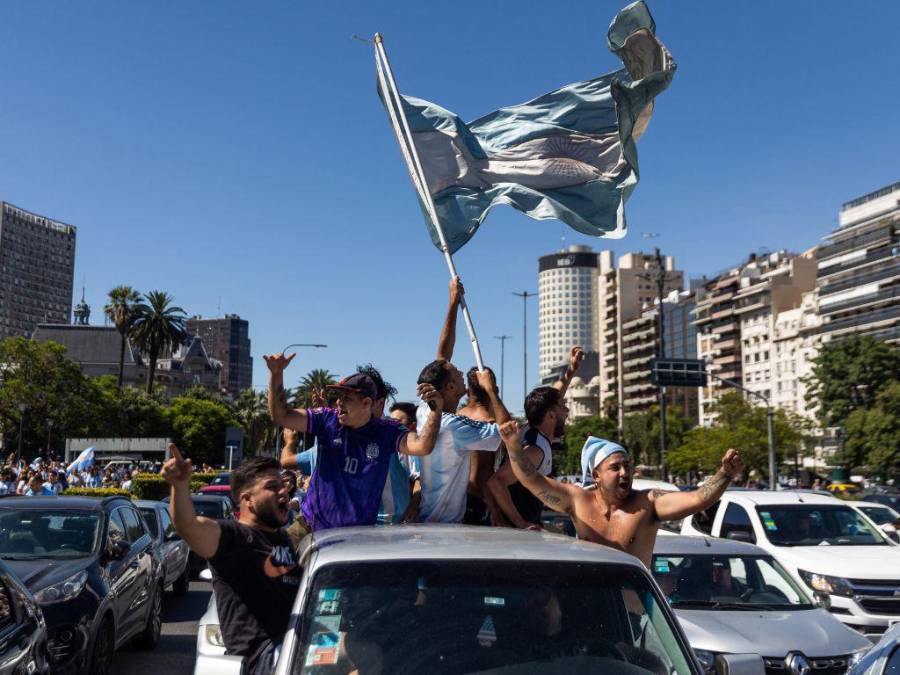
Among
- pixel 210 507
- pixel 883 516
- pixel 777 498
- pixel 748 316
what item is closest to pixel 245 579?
pixel 777 498

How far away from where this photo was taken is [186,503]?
148 inches

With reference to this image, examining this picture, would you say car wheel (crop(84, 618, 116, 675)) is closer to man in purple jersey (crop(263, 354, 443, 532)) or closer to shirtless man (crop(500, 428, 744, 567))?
man in purple jersey (crop(263, 354, 443, 532))

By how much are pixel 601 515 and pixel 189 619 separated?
914 centimetres

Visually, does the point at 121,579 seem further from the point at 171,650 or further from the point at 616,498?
the point at 616,498

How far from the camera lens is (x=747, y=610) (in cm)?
750

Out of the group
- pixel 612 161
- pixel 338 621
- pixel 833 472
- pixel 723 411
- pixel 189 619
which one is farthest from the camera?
pixel 723 411

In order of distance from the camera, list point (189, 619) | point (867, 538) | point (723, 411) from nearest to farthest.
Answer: point (867, 538) < point (189, 619) < point (723, 411)

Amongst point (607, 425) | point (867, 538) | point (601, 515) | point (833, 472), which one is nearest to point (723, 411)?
point (833, 472)

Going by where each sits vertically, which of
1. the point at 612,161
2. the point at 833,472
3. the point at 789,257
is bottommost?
the point at 833,472

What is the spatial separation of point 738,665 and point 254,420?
9821 centimetres

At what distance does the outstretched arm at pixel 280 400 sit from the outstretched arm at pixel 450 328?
5.92ft

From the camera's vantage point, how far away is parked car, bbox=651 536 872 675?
666cm

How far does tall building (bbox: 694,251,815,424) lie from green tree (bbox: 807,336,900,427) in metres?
37.5

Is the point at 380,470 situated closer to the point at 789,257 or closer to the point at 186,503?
the point at 186,503
